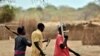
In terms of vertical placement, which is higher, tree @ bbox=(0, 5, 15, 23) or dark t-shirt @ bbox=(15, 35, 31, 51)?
dark t-shirt @ bbox=(15, 35, 31, 51)

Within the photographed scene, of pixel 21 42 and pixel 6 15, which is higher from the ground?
pixel 21 42

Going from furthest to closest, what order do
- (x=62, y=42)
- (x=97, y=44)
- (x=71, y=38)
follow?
(x=71, y=38), (x=97, y=44), (x=62, y=42)

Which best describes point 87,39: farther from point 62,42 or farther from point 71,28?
point 62,42

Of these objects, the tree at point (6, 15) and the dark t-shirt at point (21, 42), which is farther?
the tree at point (6, 15)

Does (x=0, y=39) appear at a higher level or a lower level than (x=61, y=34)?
lower

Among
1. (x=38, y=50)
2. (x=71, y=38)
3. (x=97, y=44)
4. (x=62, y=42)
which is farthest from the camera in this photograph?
(x=71, y=38)

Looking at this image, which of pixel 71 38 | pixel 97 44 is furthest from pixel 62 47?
pixel 71 38

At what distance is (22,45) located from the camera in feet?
33.7

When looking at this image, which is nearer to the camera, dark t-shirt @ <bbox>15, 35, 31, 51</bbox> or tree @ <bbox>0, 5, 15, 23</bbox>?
dark t-shirt @ <bbox>15, 35, 31, 51</bbox>

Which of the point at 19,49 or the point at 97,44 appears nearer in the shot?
the point at 19,49

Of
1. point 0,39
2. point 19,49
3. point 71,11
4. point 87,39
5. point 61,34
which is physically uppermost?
point 61,34

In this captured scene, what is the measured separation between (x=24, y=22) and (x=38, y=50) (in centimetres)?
2688

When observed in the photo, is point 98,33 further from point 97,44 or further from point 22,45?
point 22,45

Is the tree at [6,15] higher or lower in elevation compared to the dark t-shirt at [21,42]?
lower
